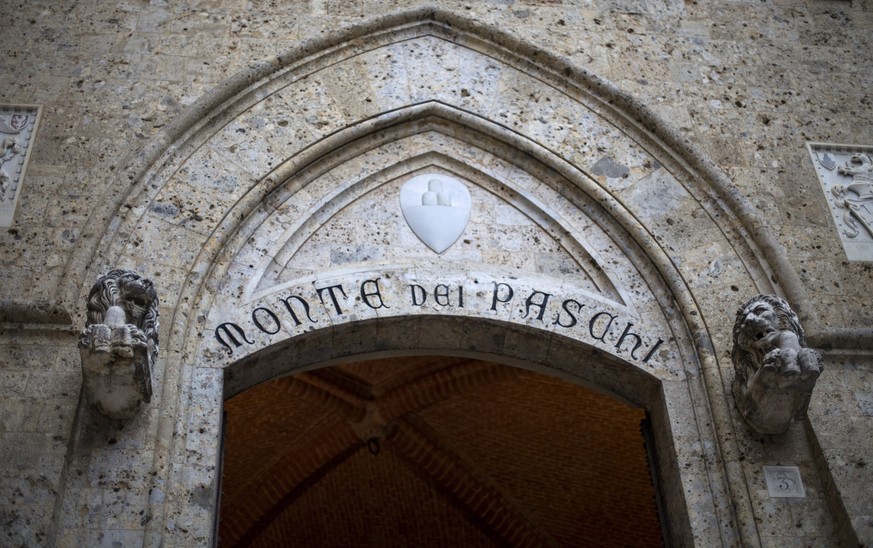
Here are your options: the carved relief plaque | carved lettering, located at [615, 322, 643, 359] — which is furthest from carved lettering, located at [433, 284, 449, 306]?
the carved relief plaque

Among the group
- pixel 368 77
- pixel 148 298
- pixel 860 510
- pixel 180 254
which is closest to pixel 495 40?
pixel 368 77

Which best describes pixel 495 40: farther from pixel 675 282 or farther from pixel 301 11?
pixel 675 282

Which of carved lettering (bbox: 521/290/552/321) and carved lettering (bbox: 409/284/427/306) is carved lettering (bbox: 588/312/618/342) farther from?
carved lettering (bbox: 409/284/427/306)

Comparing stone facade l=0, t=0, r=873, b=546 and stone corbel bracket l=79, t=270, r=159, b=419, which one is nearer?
stone corbel bracket l=79, t=270, r=159, b=419

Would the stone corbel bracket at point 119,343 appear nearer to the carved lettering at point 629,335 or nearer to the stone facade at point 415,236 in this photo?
the stone facade at point 415,236

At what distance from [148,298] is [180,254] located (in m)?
0.82

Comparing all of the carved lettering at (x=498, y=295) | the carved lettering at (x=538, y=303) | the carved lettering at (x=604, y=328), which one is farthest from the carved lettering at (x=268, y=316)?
the carved lettering at (x=604, y=328)

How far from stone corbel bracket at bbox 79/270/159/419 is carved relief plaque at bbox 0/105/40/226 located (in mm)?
1200

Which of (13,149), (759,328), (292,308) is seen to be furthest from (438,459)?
(759,328)

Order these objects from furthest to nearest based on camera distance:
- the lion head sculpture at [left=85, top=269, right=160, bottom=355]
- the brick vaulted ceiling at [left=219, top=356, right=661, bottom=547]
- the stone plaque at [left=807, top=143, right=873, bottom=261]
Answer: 1. the brick vaulted ceiling at [left=219, top=356, right=661, bottom=547]
2. the stone plaque at [left=807, top=143, right=873, bottom=261]
3. the lion head sculpture at [left=85, top=269, right=160, bottom=355]

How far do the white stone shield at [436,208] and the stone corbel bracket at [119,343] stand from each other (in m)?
1.84

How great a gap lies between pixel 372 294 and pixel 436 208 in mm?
827

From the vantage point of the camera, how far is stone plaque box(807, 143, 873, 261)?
798 cm

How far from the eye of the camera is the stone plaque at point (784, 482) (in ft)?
22.5
